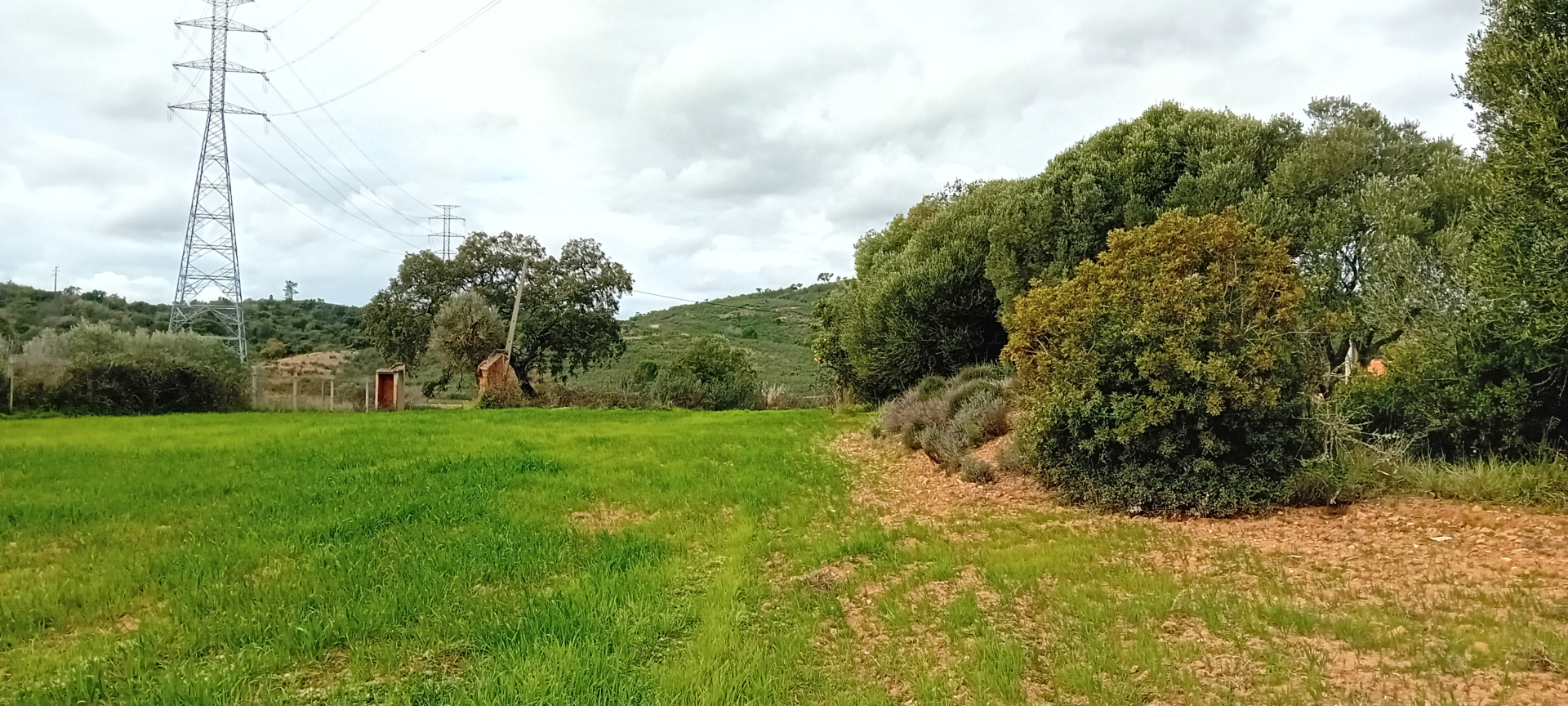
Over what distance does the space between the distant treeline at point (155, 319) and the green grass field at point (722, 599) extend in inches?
1204

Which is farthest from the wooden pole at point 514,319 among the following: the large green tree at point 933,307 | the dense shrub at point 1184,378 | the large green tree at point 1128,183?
the dense shrub at point 1184,378

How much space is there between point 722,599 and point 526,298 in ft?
98.0

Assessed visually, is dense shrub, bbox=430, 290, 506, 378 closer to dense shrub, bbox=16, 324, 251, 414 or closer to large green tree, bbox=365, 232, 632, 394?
large green tree, bbox=365, 232, 632, 394

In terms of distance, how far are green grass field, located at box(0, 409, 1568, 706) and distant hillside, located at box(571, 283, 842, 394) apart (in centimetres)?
2192

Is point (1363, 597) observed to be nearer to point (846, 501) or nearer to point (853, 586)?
point (853, 586)

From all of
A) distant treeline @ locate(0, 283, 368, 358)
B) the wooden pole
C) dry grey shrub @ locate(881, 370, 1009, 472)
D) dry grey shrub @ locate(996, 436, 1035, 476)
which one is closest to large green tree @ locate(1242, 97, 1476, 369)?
dry grey shrub @ locate(996, 436, 1035, 476)

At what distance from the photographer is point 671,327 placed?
63750 millimetres

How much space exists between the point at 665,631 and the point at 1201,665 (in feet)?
9.63

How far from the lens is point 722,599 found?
17.1ft

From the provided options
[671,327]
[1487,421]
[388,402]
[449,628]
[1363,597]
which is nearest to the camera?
[449,628]

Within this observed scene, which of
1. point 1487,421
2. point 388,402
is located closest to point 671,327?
point 388,402

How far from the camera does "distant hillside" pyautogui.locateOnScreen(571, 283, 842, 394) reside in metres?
41.5

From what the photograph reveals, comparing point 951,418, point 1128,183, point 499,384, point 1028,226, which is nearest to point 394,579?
point 951,418

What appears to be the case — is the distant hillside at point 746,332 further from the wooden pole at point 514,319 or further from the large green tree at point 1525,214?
the large green tree at point 1525,214
